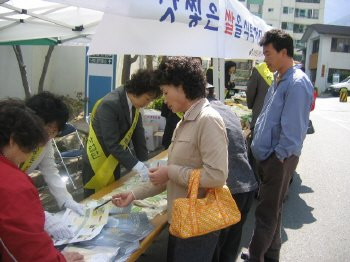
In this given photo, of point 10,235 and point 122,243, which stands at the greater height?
point 10,235

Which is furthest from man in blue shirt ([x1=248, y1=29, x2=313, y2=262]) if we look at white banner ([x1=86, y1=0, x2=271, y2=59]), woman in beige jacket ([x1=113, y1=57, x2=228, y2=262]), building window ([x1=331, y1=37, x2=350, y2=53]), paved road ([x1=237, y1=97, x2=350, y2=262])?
building window ([x1=331, y1=37, x2=350, y2=53])

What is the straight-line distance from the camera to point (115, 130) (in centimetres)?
285

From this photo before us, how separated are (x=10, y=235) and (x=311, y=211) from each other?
4.29 meters

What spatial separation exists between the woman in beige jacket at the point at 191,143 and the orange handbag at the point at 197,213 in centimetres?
6

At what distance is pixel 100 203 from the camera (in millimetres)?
2506

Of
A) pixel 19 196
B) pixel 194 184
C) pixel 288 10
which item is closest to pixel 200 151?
pixel 194 184

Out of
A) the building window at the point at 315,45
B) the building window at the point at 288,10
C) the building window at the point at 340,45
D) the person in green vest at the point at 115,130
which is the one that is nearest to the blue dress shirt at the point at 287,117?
the person in green vest at the point at 115,130

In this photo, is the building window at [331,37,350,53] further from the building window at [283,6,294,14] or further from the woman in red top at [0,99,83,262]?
the woman in red top at [0,99,83,262]

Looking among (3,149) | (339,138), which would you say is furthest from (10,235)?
(339,138)

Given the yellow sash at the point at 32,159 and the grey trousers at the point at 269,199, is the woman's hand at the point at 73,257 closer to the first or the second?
the yellow sash at the point at 32,159

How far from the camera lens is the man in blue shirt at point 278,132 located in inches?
108

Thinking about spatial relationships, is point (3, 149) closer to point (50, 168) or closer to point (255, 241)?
point (50, 168)

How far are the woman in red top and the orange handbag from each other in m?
0.66

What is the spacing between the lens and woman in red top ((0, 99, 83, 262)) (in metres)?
1.20
